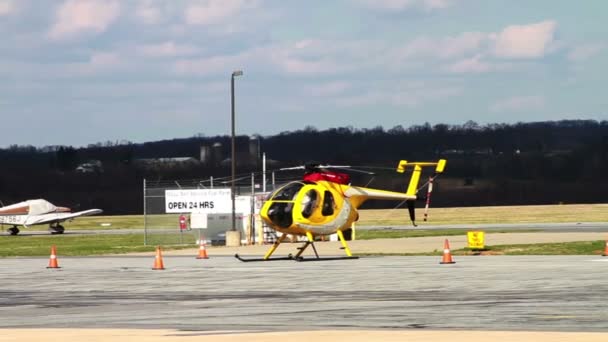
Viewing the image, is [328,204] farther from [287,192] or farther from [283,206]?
[283,206]

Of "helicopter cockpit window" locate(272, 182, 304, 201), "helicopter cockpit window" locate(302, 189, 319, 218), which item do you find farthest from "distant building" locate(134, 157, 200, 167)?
"helicopter cockpit window" locate(302, 189, 319, 218)

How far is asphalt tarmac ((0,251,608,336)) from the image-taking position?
17312mm

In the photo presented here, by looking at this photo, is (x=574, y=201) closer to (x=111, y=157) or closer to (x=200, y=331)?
(x=111, y=157)

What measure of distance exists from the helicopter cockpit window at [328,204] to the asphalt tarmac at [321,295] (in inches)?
91.4

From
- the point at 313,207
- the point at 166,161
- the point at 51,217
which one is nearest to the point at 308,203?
the point at 313,207

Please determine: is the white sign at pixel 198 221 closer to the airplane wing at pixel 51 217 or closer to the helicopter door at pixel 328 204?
the helicopter door at pixel 328 204

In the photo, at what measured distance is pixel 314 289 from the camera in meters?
25.2

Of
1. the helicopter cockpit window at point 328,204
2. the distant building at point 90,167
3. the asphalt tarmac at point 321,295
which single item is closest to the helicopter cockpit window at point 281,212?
the helicopter cockpit window at point 328,204

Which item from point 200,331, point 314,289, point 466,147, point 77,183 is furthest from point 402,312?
point 77,183

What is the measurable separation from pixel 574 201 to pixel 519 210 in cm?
2068

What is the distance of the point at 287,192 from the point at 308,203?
0.75 metres

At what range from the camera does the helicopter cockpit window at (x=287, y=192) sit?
3875 centimetres

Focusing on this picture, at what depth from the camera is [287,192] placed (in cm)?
3884

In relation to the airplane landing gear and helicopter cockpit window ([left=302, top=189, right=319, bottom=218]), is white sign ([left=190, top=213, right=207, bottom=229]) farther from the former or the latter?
the airplane landing gear
